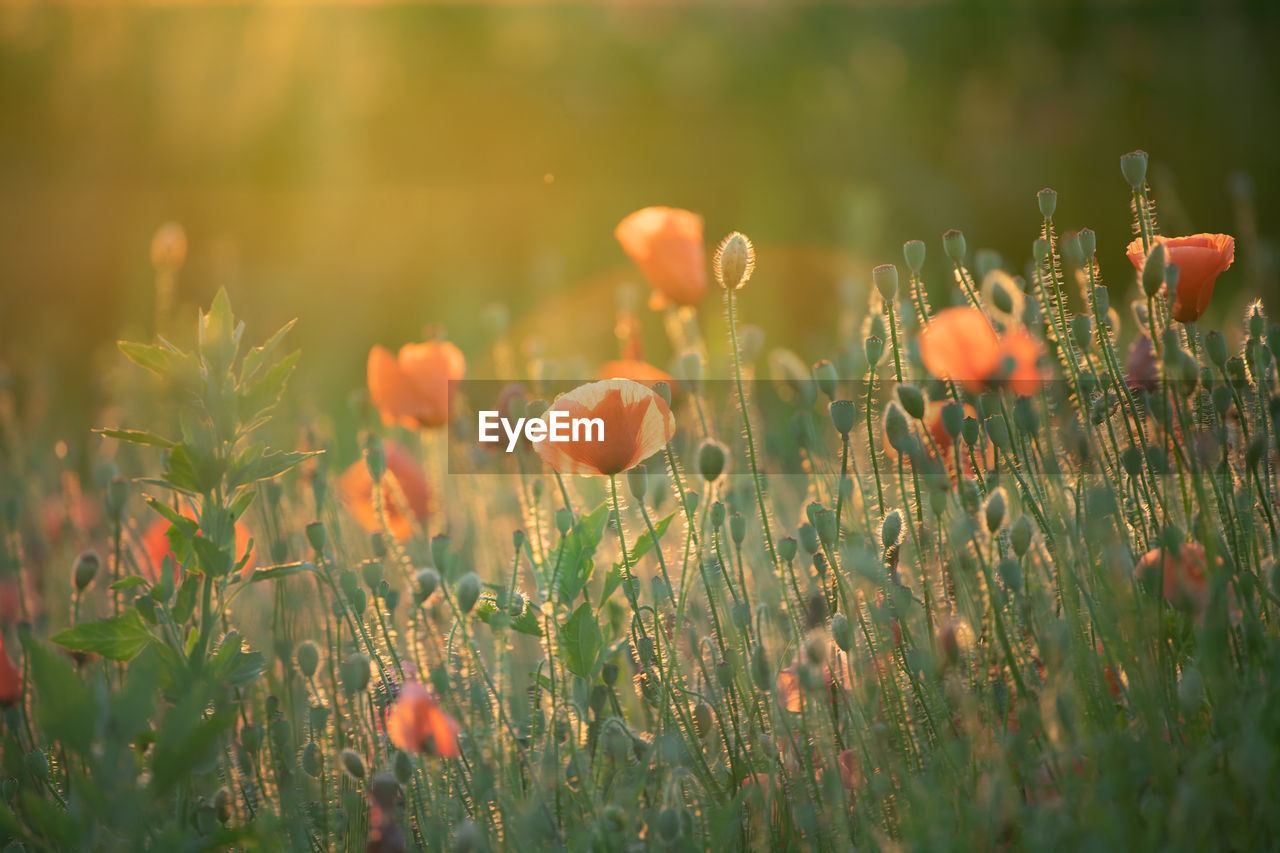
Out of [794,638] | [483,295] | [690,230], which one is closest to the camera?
[794,638]

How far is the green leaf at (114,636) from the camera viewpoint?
4.43 feet

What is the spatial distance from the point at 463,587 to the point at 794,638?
510mm

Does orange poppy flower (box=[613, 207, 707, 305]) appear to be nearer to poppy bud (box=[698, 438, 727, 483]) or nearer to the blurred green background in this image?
poppy bud (box=[698, 438, 727, 483])

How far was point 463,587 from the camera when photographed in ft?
4.36

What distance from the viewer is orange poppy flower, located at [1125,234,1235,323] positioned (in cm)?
141

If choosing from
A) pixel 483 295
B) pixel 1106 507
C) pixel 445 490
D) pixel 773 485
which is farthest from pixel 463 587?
pixel 483 295

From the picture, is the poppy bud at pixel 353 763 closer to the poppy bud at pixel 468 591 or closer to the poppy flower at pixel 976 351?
the poppy bud at pixel 468 591

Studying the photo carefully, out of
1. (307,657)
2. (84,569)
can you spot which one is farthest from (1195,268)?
(84,569)

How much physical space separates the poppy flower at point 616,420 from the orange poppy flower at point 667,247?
0.57 metres

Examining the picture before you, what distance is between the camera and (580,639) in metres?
1.38

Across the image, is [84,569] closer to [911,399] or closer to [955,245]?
[911,399]

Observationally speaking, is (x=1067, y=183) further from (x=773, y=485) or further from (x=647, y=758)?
(x=647, y=758)

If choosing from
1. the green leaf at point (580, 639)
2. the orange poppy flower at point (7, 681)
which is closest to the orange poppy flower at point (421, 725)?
the green leaf at point (580, 639)

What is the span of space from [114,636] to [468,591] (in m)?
0.49
